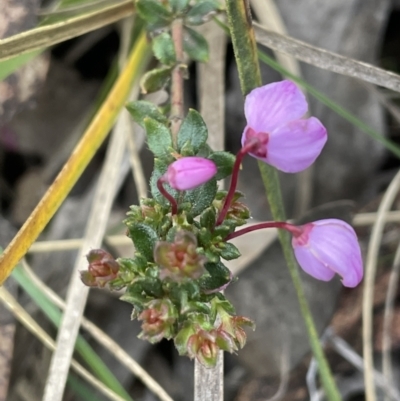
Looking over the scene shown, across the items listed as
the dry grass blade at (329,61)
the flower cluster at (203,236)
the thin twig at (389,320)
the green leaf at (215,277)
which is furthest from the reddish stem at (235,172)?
the thin twig at (389,320)

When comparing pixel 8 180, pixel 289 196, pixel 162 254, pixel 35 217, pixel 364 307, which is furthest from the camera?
pixel 8 180

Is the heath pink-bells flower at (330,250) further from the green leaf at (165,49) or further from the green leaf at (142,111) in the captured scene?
the green leaf at (165,49)

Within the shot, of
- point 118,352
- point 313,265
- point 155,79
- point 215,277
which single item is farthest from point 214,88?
point 313,265

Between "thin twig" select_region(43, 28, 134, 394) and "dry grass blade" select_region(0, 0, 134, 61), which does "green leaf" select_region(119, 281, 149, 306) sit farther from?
"dry grass blade" select_region(0, 0, 134, 61)

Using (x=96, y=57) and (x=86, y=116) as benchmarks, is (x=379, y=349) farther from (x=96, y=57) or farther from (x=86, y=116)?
(x=96, y=57)

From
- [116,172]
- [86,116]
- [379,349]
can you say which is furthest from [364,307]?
[86,116]

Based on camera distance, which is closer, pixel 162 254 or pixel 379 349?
pixel 162 254

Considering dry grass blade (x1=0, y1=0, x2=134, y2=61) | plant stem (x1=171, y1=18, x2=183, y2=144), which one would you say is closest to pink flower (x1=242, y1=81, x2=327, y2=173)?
plant stem (x1=171, y1=18, x2=183, y2=144)

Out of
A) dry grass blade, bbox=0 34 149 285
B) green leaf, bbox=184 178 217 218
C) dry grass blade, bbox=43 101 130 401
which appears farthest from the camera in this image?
dry grass blade, bbox=43 101 130 401
